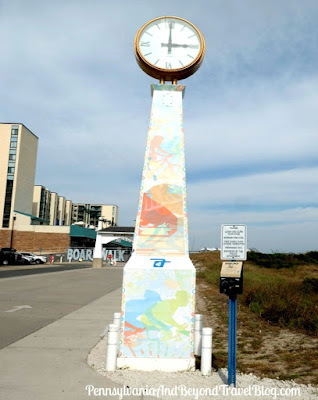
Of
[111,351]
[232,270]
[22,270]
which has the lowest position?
[22,270]

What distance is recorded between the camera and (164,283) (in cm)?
618

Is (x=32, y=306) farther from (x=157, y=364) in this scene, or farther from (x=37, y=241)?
(x=37, y=241)

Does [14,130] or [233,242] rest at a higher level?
[14,130]

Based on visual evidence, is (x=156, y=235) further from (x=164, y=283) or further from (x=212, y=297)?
(x=212, y=297)

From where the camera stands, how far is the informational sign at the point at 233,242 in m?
5.34

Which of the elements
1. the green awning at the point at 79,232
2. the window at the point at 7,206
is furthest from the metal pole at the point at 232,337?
the window at the point at 7,206

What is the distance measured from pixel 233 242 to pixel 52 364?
3604mm

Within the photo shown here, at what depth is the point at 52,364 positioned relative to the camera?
598cm

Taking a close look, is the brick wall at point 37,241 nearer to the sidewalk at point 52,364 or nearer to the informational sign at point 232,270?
the sidewalk at point 52,364

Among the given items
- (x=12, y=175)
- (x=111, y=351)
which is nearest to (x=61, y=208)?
(x=12, y=175)

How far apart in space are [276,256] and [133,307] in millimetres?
37680

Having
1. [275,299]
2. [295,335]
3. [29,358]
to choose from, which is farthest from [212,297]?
[29,358]

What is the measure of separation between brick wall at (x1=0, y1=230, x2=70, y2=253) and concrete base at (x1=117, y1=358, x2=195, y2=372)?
182 feet

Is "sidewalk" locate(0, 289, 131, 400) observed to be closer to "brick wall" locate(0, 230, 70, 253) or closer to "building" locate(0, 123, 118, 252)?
"building" locate(0, 123, 118, 252)
